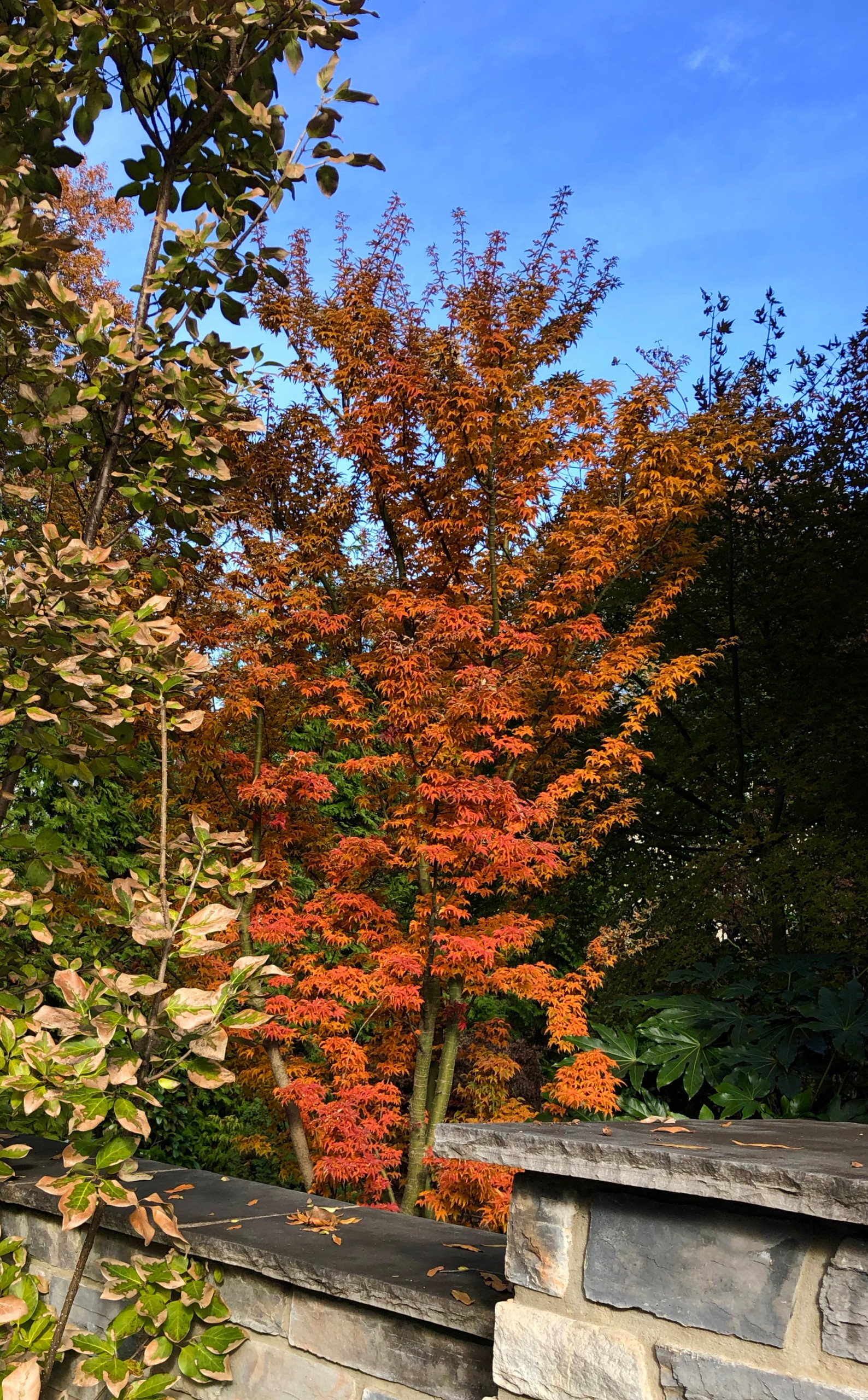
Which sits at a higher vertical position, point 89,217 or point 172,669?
point 89,217

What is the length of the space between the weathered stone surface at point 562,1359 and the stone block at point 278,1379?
0.43 meters

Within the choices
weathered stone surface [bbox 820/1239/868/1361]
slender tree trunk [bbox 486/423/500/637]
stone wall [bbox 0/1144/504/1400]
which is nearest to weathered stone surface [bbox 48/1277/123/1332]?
stone wall [bbox 0/1144/504/1400]

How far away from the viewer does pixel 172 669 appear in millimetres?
1961

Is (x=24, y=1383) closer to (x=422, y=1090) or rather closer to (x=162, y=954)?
(x=162, y=954)

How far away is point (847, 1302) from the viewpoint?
1018mm

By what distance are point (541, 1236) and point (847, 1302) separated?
1.28ft

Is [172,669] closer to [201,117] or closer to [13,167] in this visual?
[13,167]

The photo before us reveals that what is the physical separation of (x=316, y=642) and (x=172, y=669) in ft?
11.9

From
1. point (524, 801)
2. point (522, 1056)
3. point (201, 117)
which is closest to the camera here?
point (201, 117)

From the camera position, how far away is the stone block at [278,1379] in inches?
62.2

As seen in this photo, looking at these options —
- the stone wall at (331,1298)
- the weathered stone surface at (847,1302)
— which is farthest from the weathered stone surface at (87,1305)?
the weathered stone surface at (847,1302)

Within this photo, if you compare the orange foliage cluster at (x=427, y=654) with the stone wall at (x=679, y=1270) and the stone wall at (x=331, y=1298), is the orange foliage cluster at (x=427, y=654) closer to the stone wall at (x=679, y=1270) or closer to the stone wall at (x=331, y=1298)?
the stone wall at (x=331, y=1298)

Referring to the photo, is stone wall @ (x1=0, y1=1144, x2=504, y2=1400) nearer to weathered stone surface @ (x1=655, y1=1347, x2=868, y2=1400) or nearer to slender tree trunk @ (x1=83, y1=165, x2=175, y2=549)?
weathered stone surface @ (x1=655, y1=1347, x2=868, y2=1400)

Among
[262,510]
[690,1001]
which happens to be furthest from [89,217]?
[690,1001]
